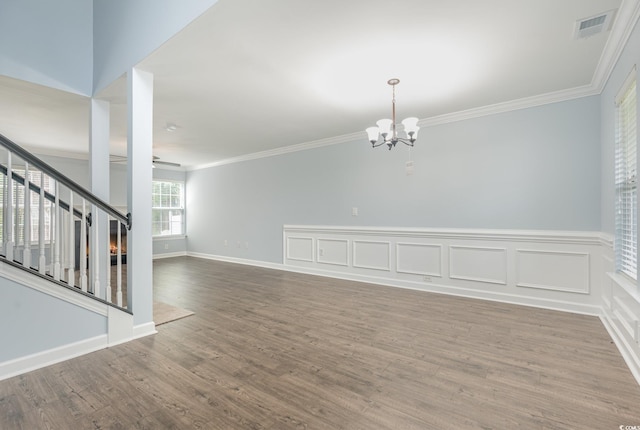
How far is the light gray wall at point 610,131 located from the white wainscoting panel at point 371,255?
2582 mm

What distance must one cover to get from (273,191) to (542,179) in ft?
15.2

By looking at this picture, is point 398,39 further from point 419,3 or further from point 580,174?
point 580,174

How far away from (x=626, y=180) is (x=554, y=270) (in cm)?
138

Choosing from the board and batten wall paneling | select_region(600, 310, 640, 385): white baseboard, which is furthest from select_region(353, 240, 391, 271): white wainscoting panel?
select_region(600, 310, 640, 385): white baseboard

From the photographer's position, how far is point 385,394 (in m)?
1.91

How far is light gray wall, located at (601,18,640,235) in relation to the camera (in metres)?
2.38

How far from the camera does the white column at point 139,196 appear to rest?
8.93ft

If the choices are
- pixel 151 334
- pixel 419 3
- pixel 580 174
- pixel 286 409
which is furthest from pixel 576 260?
pixel 151 334

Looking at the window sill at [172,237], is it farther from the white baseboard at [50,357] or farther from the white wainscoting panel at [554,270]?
the white wainscoting panel at [554,270]

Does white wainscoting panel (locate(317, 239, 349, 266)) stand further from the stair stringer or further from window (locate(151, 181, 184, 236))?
window (locate(151, 181, 184, 236))

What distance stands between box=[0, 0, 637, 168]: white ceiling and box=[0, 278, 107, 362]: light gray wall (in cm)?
214

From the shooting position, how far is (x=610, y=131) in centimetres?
290

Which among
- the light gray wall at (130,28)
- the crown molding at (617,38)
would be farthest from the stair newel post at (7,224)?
the crown molding at (617,38)

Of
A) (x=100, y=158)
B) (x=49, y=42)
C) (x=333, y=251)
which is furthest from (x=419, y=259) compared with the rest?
(x=49, y=42)
